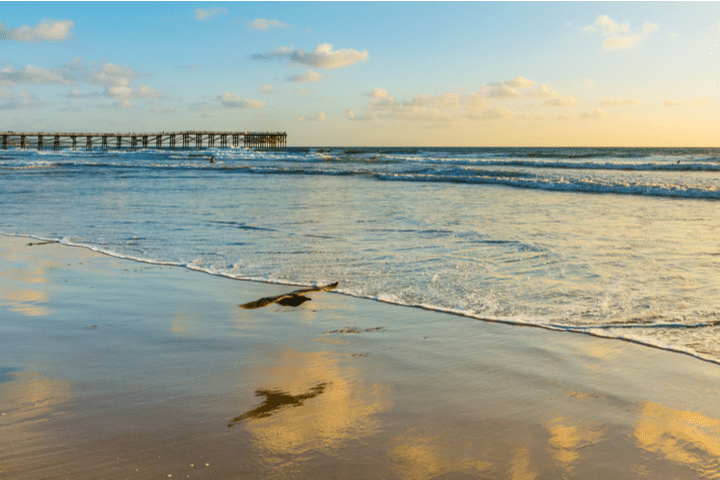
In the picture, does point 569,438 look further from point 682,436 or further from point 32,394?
point 32,394

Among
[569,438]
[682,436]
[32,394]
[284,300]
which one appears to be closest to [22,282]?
[284,300]

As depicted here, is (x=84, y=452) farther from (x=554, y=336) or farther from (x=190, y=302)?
(x=554, y=336)

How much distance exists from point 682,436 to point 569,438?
0.54 meters

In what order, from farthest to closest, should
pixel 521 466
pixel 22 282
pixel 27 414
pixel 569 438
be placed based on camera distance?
pixel 22 282 → pixel 27 414 → pixel 569 438 → pixel 521 466

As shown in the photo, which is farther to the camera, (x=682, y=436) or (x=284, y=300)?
(x=284, y=300)

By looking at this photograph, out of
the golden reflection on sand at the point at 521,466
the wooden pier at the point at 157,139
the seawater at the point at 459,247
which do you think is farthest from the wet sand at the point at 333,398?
the wooden pier at the point at 157,139

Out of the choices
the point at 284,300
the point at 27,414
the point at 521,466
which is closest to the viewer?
the point at 521,466

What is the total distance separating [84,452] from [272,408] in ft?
2.79

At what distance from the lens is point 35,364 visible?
3.22 metres

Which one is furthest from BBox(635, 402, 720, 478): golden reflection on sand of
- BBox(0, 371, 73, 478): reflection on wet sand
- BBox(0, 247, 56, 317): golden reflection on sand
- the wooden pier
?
the wooden pier

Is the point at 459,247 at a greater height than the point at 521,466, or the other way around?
the point at 459,247

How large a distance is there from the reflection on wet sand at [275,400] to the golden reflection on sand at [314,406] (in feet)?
0.04

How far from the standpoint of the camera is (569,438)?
2.44m

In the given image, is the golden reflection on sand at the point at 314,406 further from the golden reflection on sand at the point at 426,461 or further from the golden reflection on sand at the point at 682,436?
the golden reflection on sand at the point at 682,436
